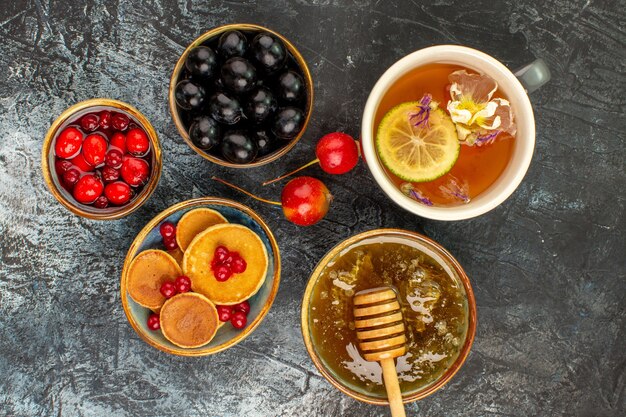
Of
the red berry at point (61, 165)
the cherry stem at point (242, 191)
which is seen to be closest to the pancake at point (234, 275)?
the cherry stem at point (242, 191)

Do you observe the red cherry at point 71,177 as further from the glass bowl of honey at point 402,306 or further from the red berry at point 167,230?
the glass bowl of honey at point 402,306

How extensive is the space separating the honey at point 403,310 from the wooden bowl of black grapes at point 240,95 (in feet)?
1.00

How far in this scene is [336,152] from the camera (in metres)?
1.20

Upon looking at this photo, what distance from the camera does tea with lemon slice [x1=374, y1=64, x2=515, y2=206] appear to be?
3.49 feet

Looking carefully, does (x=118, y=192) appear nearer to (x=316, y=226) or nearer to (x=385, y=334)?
(x=316, y=226)

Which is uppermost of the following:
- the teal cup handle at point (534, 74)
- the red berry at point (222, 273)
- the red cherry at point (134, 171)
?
the teal cup handle at point (534, 74)

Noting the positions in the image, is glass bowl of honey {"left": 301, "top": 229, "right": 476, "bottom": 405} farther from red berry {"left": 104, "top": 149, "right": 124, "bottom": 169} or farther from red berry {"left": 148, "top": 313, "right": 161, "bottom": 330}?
red berry {"left": 104, "top": 149, "right": 124, "bottom": 169}

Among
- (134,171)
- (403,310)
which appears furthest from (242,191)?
(403,310)

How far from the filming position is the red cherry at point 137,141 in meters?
1.22

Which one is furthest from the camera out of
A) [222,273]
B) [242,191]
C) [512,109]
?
[242,191]

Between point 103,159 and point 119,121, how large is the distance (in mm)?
91

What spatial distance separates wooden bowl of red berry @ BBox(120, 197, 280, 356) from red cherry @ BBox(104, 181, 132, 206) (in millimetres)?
80

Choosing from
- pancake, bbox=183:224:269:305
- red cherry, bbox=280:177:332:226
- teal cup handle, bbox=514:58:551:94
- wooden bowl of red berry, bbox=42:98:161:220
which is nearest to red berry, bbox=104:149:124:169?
wooden bowl of red berry, bbox=42:98:161:220

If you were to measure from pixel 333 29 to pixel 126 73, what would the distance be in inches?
19.7
